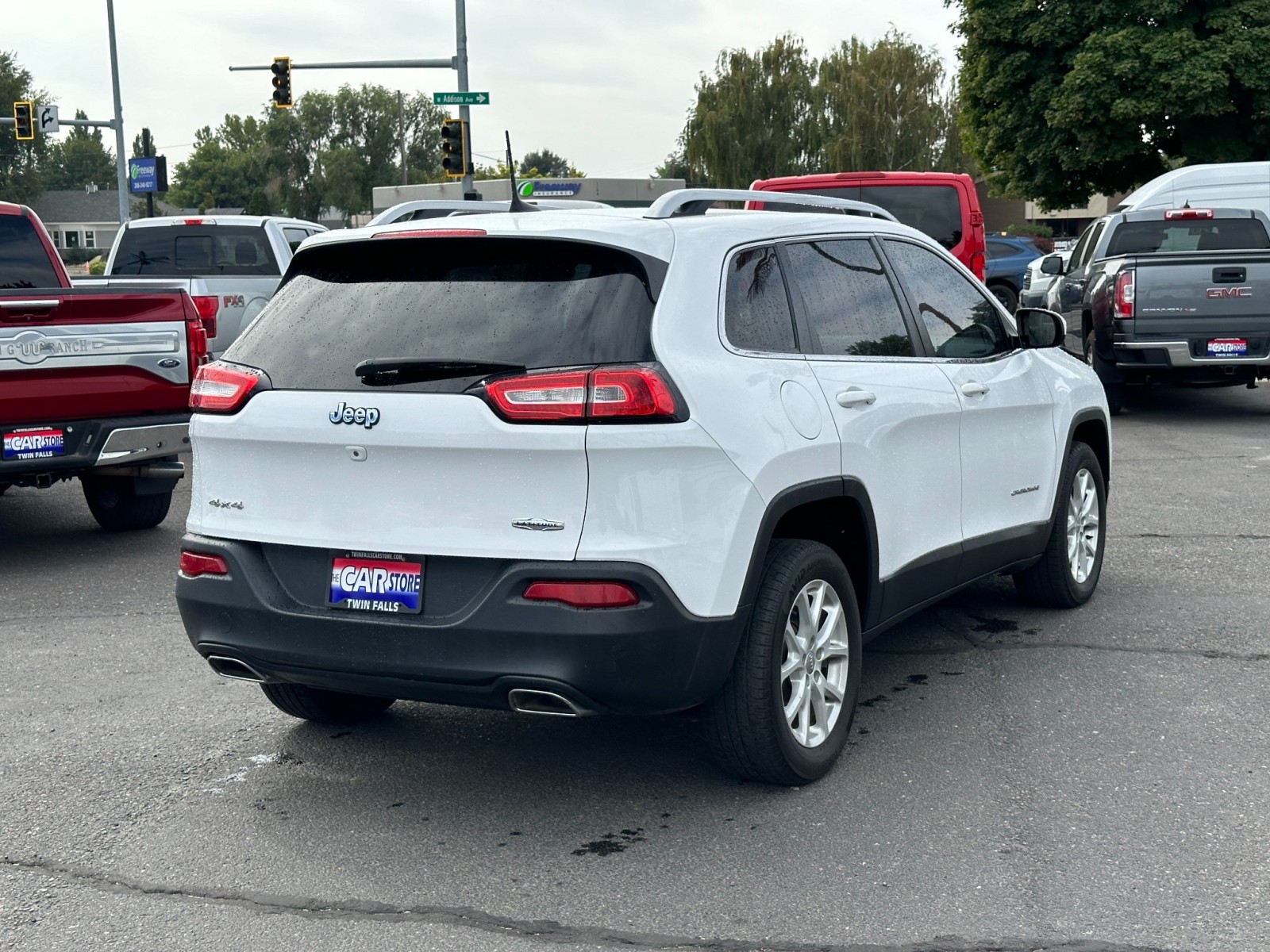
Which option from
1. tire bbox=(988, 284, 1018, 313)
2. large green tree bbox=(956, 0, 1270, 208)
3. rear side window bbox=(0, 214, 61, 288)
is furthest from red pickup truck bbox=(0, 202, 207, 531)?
large green tree bbox=(956, 0, 1270, 208)

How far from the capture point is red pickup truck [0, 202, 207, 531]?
26.4 feet

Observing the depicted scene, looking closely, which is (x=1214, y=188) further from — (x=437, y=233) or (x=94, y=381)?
(x=437, y=233)

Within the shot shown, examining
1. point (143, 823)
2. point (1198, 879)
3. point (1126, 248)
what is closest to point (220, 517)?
point (143, 823)

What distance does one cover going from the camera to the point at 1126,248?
15812mm

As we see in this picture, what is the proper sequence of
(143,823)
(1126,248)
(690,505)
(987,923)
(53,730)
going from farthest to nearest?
(1126,248) → (53,730) → (143,823) → (690,505) → (987,923)

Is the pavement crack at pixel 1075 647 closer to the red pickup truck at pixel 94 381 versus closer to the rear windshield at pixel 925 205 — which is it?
the red pickup truck at pixel 94 381

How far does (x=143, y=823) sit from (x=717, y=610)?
5.92 feet

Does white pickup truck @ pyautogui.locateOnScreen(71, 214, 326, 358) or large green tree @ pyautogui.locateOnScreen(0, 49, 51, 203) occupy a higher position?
large green tree @ pyautogui.locateOnScreen(0, 49, 51, 203)

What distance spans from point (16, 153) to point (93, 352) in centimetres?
7431

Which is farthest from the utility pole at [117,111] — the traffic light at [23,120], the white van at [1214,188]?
the white van at [1214,188]

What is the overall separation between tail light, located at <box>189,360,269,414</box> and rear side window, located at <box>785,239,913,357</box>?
66.7 inches

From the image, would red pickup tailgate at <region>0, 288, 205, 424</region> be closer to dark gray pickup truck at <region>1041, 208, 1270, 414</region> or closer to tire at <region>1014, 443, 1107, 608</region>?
tire at <region>1014, 443, 1107, 608</region>

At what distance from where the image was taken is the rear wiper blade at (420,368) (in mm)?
4152

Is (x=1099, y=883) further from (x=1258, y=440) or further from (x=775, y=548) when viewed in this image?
(x=1258, y=440)
